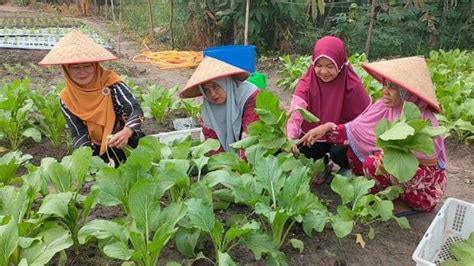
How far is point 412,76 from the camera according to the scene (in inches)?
88.0

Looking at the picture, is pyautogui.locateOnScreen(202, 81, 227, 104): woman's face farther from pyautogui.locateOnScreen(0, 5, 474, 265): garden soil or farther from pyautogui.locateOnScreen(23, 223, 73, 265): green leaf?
pyautogui.locateOnScreen(23, 223, 73, 265): green leaf

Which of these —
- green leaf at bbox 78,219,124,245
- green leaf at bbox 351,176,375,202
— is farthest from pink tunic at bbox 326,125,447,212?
green leaf at bbox 78,219,124,245

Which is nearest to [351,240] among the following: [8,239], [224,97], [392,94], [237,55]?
[392,94]

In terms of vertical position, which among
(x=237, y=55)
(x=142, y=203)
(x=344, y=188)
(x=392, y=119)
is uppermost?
(x=237, y=55)

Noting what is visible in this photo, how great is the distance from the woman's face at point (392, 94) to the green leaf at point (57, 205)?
170cm

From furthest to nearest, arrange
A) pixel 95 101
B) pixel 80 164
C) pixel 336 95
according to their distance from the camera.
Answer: pixel 95 101
pixel 336 95
pixel 80 164

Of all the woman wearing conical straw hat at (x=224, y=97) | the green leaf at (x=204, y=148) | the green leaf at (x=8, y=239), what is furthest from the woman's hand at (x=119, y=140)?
the green leaf at (x=8, y=239)

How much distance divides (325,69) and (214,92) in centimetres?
74

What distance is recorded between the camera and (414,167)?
6.62 feet

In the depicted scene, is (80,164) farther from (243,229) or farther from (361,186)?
(361,186)

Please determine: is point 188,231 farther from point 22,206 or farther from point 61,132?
point 61,132

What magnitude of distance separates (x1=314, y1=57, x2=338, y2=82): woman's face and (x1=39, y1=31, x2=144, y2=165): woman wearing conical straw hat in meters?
1.29

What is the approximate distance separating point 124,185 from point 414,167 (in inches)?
52.5

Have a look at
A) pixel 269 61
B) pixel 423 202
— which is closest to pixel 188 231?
pixel 423 202
